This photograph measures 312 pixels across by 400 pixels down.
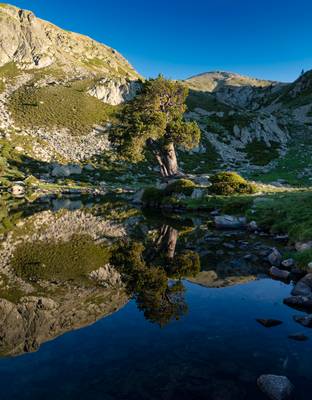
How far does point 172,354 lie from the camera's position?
30.3ft

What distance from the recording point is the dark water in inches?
307

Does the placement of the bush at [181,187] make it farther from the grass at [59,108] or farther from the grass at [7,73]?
the grass at [7,73]

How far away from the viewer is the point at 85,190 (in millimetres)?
54812

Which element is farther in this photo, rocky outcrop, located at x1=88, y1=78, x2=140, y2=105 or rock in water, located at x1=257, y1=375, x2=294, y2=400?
rocky outcrop, located at x1=88, y1=78, x2=140, y2=105

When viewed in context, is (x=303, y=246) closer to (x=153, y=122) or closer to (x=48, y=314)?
(x=48, y=314)

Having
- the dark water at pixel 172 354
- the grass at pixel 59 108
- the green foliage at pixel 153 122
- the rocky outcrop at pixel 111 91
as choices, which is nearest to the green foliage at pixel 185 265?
the dark water at pixel 172 354

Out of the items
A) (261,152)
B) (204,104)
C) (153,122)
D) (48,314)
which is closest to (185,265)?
(48,314)

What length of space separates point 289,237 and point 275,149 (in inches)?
2827

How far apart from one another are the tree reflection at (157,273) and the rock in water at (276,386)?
13.1ft

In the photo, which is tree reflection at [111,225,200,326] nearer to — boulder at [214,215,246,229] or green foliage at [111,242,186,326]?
green foliage at [111,242,186,326]

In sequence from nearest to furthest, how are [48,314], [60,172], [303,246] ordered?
[48,314] < [303,246] < [60,172]

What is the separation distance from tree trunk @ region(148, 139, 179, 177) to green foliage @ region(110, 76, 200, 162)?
0.44 metres

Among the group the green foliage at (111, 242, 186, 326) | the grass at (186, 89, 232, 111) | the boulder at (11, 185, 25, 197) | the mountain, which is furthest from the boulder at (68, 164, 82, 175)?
the grass at (186, 89, 232, 111)

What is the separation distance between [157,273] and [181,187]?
25362 mm
